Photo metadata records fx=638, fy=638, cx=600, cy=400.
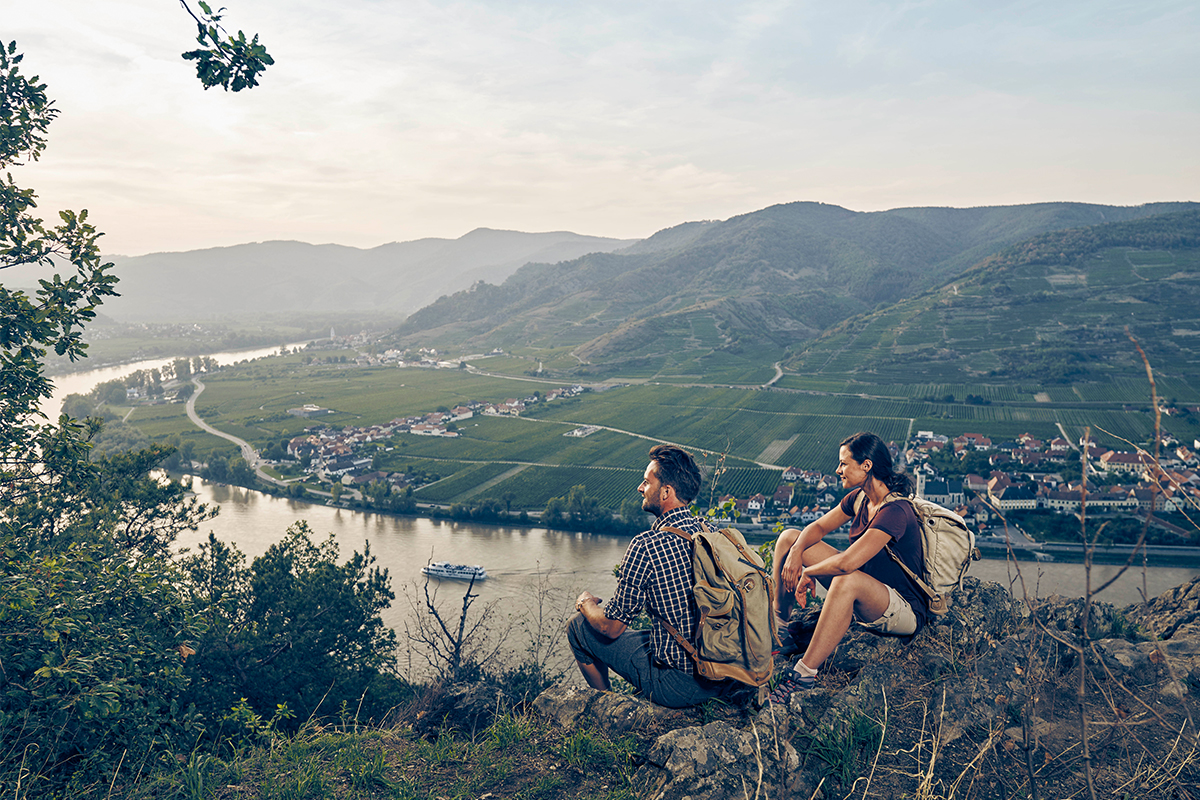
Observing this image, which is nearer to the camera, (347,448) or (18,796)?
(18,796)

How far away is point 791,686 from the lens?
12.7ft

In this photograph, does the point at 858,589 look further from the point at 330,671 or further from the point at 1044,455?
the point at 1044,455

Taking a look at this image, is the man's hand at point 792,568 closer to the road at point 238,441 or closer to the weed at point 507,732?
the weed at point 507,732

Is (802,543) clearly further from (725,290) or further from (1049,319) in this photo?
(725,290)

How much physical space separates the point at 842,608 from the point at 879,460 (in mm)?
933

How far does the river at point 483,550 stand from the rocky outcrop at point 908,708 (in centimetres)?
1882

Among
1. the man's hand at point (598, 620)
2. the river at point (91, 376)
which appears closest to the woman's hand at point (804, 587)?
the man's hand at point (598, 620)

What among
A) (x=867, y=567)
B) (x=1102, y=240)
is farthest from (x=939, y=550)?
(x=1102, y=240)

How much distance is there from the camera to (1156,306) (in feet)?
233

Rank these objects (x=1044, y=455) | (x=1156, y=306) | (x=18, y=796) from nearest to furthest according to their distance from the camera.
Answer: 1. (x=18, y=796)
2. (x=1044, y=455)
3. (x=1156, y=306)

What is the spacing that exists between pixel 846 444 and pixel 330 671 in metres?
8.95

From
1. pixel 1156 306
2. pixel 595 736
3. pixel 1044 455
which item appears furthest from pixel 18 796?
pixel 1156 306

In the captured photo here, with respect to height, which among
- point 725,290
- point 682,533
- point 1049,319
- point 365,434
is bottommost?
point 365,434

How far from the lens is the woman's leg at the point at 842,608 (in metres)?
3.82
